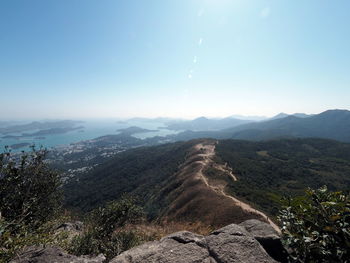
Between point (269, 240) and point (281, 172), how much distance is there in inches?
2798

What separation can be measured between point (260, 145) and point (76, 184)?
108227mm

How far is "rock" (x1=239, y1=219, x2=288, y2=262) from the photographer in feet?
16.7

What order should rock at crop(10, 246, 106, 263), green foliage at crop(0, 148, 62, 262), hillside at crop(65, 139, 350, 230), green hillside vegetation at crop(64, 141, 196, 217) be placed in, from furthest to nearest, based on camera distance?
1. green hillside vegetation at crop(64, 141, 196, 217)
2. hillside at crop(65, 139, 350, 230)
3. green foliage at crop(0, 148, 62, 262)
4. rock at crop(10, 246, 106, 263)

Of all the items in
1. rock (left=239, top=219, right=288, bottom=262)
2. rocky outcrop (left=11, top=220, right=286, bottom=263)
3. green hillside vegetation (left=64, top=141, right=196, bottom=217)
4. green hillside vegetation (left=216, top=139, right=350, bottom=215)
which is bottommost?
green hillside vegetation (left=64, top=141, right=196, bottom=217)

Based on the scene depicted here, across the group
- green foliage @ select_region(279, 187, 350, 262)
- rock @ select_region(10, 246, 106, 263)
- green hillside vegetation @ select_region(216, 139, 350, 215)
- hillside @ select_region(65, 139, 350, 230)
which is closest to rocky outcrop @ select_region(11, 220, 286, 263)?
rock @ select_region(10, 246, 106, 263)

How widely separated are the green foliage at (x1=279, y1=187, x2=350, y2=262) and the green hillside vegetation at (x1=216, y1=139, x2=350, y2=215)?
27904mm

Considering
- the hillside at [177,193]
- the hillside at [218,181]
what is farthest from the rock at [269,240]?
the hillside at [177,193]

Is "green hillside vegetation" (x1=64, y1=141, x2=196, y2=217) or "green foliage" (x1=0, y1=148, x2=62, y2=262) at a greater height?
"green foliage" (x1=0, y1=148, x2=62, y2=262)

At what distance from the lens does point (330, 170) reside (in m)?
74.4

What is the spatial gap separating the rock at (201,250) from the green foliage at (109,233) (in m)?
2.75

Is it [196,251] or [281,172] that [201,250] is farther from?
[281,172]

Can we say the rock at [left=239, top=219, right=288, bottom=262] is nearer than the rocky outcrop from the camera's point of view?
No

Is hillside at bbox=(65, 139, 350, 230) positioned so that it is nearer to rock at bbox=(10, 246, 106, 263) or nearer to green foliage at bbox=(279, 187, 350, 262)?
green foliage at bbox=(279, 187, 350, 262)

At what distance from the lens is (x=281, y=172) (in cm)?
6519
